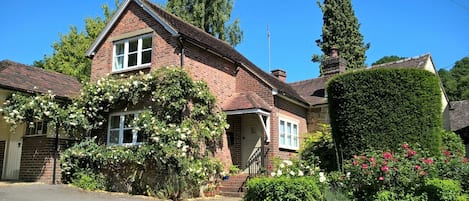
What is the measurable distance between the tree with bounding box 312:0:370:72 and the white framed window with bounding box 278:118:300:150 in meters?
20.6

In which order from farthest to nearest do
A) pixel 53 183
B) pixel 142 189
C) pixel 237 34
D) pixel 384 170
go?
pixel 237 34
pixel 53 183
pixel 142 189
pixel 384 170

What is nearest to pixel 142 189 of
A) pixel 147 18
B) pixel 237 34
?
pixel 147 18

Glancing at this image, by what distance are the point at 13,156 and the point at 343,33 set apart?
30.6m

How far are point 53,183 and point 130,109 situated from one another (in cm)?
386

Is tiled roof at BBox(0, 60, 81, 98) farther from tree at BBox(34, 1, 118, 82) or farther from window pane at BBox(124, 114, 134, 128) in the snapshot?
tree at BBox(34, 1, 118, 82)

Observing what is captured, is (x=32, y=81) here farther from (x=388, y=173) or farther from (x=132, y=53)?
(x=388, y=173)

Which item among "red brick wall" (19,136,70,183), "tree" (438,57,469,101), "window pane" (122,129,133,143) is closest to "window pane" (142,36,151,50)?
"window pane" (122,129,133,143)

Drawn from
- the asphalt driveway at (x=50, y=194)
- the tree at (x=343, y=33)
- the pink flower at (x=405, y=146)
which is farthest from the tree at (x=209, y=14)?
the pink flower at (x=405, y=146)

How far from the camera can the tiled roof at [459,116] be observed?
25.4m

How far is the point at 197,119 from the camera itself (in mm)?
14500

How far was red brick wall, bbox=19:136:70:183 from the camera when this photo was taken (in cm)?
1517

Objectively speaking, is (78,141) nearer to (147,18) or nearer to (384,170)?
(147,18)

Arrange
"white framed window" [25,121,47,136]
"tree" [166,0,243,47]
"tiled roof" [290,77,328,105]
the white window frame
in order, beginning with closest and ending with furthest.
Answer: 1. the white window frame
2. "white framed window" [25,121,47,136]
3. "tiled roof" [290,77,328,105]
4. "tree" [166,0,243,47]

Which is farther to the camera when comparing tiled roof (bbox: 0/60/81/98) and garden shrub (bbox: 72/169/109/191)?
tiled roof (bbox: 0/60/81/98)
